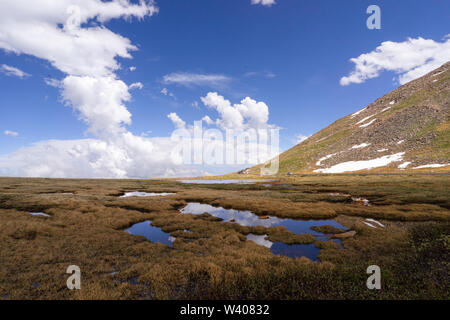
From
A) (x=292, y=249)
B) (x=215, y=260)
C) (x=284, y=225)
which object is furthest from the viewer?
(x=284, y=225)

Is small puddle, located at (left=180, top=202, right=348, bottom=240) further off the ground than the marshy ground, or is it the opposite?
the marshy ground

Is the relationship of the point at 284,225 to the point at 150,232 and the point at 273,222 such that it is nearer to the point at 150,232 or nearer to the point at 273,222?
the point at 273,222

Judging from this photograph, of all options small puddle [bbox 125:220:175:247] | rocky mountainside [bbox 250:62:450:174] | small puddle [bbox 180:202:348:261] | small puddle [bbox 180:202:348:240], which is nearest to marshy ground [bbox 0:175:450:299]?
small puddle [bbox 125:220:175:247]

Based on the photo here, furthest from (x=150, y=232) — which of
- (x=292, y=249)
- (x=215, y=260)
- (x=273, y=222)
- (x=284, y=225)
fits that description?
(x=284, y=225)

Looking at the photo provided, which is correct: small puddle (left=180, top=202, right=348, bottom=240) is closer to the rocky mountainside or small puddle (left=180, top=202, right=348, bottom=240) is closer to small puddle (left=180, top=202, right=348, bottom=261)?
small puddle (left=180, top=202, right=348, bottom=261)

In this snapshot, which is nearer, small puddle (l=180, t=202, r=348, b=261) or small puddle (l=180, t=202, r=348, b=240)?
small puddle (l=180, t=202, r=348, b=261)

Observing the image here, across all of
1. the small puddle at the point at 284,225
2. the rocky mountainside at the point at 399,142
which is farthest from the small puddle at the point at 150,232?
the rocky mountainside at the point at 399,142

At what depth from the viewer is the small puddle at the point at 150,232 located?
19.0 m

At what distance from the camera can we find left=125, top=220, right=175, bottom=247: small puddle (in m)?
19.0

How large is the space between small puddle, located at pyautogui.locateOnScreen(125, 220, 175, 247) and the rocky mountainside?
128744 mm

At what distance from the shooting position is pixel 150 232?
2153cm

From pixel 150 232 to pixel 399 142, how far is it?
7021 inches

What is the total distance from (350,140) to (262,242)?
631 feet
